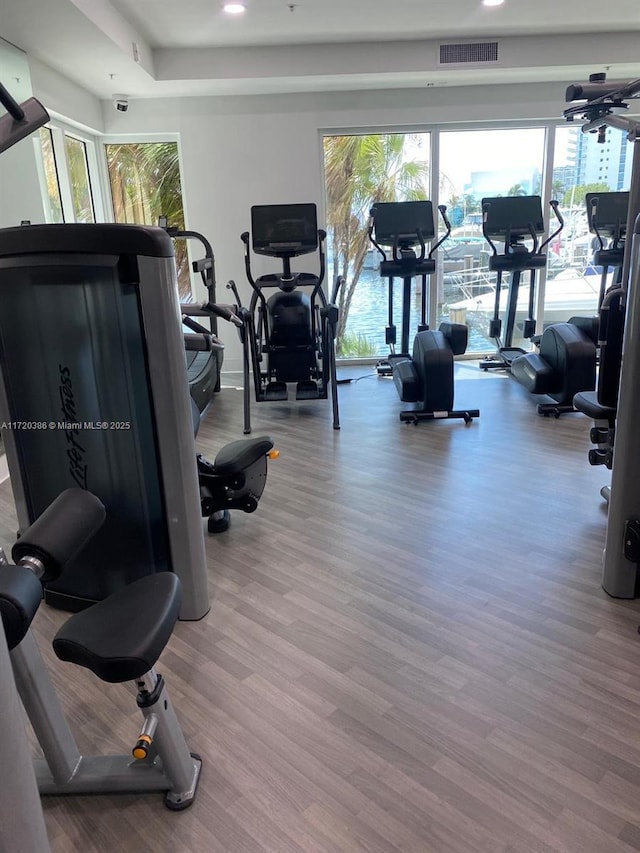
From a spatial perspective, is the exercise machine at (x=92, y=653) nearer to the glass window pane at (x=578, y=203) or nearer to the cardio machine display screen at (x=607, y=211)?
the cardio machine display screen at (x=607, y=211)

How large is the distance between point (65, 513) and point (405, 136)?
20.9ft

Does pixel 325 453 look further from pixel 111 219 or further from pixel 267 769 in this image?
pixel 111 219

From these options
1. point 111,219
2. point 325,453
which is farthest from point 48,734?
point 111,219

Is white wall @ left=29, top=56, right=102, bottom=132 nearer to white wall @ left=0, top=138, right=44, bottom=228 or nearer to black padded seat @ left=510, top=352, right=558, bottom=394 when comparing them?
white wall @ left=0, top=138, right=44, bottom=228

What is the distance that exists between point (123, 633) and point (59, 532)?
38cm

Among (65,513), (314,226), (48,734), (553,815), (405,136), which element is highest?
(405,136)

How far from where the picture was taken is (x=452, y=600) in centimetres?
247

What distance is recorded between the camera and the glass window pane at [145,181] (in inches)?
255

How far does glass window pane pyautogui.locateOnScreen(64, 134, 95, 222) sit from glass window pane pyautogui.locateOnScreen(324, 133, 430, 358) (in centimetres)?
244

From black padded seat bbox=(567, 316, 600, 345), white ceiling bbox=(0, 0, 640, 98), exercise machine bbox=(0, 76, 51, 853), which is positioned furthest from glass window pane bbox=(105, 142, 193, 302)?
exercise machine bbox=(0, 76, 51, 853)

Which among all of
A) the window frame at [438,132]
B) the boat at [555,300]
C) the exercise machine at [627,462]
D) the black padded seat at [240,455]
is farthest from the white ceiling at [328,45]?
the black padded seat at [240,455]

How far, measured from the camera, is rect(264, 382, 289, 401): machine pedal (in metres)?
5.01

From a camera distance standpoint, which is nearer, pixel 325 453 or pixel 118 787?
pixel 118 787

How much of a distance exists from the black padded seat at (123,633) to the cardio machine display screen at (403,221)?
5.04m
